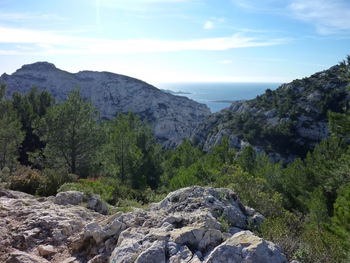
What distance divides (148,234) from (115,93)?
3728 inches

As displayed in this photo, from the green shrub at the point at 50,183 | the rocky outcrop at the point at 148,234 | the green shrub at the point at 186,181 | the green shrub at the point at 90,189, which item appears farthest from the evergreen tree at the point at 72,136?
the rocky outcrop at the point at 148,234

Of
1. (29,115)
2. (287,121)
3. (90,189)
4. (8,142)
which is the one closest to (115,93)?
(287,121)

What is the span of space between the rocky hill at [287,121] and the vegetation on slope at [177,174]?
2655 cm

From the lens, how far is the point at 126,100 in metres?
95.9

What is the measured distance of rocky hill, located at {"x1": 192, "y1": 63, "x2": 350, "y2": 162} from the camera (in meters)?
56.3

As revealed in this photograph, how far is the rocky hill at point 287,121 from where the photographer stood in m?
56.3

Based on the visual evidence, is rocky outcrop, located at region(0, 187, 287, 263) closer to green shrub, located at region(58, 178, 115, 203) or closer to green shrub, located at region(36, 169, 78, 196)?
green shrub, located at region(58, 178, 115, 203)

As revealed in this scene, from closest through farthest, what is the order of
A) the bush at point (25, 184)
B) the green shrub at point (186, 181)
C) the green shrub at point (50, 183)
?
the green shrub at point (50, 183), the bush at point (25, 184), the green shrub at point (186, 181)

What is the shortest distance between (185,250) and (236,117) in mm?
63348

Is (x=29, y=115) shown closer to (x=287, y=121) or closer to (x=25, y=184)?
(x=25, y=184)

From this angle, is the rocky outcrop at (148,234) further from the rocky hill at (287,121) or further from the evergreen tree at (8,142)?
the rocky hill at (287,121)

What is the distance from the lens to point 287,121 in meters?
59.0

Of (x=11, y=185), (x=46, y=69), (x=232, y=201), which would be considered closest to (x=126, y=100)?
(x=46, y=69)

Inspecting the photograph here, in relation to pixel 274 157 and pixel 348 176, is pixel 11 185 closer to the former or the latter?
pixel 348 176
